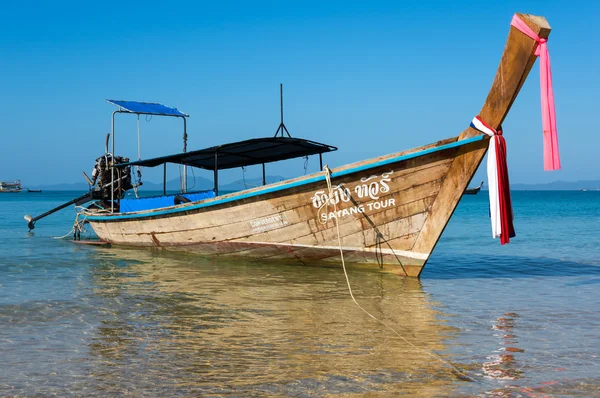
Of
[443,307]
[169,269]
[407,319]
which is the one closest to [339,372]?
[407,319]

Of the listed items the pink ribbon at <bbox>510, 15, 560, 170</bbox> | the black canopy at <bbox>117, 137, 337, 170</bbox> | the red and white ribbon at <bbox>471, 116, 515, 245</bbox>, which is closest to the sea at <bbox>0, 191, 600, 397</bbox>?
the red and white ribbon at <bbox>471, 116, 515, 245</bbox>

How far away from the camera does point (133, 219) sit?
45.5 ft

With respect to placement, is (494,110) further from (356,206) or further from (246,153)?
(246,153)

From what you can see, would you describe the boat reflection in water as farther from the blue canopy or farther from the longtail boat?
the blue canopy

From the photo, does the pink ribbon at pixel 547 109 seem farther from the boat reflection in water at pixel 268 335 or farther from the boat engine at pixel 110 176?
the boat engine at pixel 110 176

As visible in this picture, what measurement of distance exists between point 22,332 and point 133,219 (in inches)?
305

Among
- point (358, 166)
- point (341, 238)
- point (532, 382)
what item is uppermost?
point (358, 166)

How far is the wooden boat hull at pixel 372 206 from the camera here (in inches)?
336

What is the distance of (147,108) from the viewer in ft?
50.8

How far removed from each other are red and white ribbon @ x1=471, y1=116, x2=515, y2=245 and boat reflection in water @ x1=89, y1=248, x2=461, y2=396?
1.46 metres

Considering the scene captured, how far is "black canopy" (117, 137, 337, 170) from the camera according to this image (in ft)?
39.3

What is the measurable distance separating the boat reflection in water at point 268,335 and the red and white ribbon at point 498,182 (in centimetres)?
146

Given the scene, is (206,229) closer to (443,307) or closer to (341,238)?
(341,238)

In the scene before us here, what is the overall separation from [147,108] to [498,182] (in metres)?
9.75
